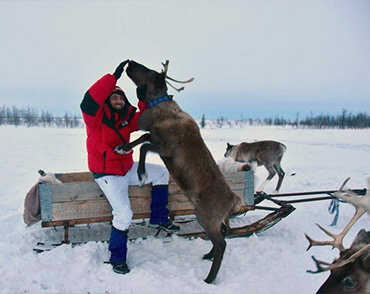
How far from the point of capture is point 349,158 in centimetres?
1363

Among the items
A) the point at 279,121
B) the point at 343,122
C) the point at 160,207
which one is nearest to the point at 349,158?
the point at 160,207

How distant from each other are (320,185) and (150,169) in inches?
261

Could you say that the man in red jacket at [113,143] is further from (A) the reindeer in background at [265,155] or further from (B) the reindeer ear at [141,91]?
(A) the reindeer in background at [265,155]

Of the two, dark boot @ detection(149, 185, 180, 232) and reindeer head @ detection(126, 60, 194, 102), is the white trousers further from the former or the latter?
reindeer head @ detection(126, 60, 194, 102)

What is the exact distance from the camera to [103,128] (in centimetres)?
346

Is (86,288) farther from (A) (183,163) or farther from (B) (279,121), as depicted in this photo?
(B) (279,121)

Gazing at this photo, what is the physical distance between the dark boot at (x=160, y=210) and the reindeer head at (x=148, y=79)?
135 cm

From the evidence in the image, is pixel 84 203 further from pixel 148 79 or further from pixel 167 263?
pixel 148 79

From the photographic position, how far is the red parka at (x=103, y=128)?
322cm

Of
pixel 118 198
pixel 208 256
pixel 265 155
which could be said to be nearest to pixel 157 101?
pixel 118 198

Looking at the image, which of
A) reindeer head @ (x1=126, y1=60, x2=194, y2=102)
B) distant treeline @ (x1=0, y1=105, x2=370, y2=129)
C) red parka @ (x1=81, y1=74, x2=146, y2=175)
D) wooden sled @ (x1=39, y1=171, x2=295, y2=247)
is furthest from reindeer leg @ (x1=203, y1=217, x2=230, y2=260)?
distant treeline @ (x1=0, y1=105, x2=370, y2=129)

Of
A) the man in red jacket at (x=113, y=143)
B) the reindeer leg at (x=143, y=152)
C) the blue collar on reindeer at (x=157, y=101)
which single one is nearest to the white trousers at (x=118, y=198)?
the man in red jacket at (x=113, y=143)

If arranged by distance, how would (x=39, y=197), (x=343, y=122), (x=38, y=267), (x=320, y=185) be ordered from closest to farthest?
(x=38, y=267), (x=39, y=197), (x=320, y=185), (x=343, y=122)

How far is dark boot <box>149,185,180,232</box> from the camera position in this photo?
3.96 m
